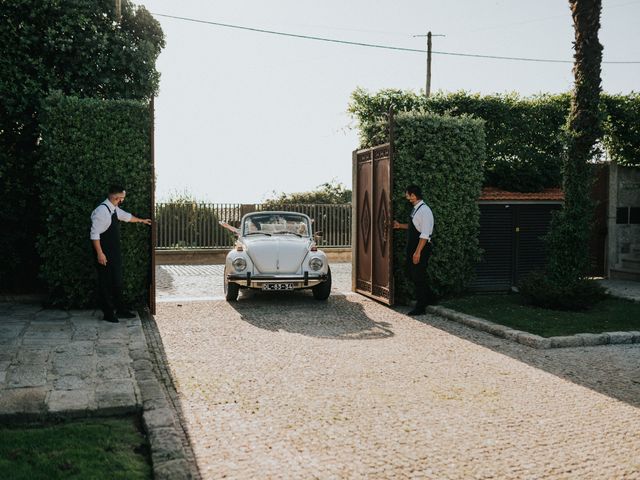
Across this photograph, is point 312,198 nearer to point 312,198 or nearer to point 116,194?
point 312,198

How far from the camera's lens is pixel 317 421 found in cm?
506

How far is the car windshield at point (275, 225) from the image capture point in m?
12.4

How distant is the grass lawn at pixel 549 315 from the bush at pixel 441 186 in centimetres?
63

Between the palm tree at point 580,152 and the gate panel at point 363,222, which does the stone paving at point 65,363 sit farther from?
the palm tree at point 580,152

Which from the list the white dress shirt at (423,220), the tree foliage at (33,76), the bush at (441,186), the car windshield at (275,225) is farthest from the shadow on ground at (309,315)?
the tree foliage at (33,76)

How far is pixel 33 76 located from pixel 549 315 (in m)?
9.20

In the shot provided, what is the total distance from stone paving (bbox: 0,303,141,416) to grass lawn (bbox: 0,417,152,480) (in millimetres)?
338

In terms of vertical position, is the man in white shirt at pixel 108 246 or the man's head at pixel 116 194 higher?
the man's head at pixel 116 194

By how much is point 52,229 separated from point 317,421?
20.6 ft

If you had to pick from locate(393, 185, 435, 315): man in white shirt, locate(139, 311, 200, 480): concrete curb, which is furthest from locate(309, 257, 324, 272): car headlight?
locate(139, 311, 200, 480): concrete curb

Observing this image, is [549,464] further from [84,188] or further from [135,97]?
[135,97]

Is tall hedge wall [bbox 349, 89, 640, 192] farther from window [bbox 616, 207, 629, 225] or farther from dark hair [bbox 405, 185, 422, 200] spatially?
dark hair [bbox 405, 185, 422, 200]

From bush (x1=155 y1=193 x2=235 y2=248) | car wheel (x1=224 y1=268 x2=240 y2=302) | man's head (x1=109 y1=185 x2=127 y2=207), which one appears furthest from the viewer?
bush (x1=155 y1=193 x2=235 y2=248)

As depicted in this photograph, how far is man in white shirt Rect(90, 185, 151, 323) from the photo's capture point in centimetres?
891
